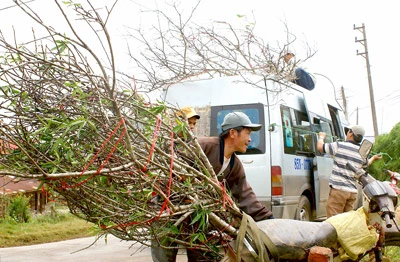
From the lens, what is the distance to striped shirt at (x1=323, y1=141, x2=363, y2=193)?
656 cm

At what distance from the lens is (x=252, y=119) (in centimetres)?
708

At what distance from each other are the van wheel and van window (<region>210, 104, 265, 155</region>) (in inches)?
46.7

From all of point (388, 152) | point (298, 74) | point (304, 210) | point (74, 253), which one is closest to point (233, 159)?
point (304, 210)

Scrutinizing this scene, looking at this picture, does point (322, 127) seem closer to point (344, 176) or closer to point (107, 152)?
point (344, 176)

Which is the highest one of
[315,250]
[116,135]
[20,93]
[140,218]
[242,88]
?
[242,88]

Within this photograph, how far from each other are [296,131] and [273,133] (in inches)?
31.7

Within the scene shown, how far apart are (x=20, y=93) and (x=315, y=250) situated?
205 cm

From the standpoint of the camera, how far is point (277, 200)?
22.2 feet

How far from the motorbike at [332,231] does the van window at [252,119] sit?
324cm

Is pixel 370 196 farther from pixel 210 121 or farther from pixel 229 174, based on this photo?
pixel 210 121

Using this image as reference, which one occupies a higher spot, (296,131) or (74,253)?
(296,131)

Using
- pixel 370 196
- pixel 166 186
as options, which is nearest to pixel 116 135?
pixel 166 186

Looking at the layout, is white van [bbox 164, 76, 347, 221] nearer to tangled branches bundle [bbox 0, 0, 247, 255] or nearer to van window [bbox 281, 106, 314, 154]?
van window [bbox 281, 106, 314, 154]

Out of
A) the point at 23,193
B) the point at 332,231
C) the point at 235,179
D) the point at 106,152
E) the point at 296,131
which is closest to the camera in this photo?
the point at 106,152
